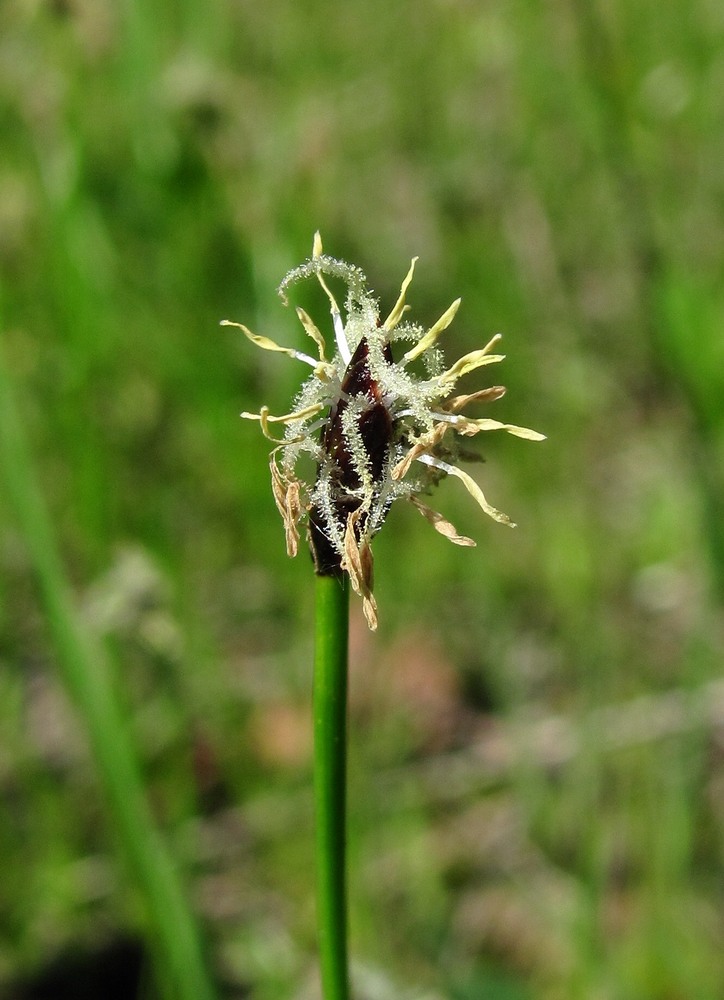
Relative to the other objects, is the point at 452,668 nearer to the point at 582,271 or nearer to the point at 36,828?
the point at 36,828

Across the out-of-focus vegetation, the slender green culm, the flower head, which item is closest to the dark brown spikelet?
the flower head

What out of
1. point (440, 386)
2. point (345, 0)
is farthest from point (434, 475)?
point (345, 0)

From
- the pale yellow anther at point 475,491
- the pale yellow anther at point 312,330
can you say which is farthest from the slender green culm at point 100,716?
the pale yellow anther at point 475,491

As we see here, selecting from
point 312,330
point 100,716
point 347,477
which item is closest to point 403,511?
point 100,716

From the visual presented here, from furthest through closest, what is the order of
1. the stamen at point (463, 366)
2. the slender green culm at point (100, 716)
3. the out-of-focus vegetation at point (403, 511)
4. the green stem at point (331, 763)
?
the out-of-focus vegetation at point (403, 511) < the slender green culm at point (100, 716) < the stamen at point (463, 366) < the green stem at point (331, 763)

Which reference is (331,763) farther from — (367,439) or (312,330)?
(312,330)

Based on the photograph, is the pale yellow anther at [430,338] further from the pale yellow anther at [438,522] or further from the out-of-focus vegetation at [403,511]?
the out-of-focus vegetation at [403,511]

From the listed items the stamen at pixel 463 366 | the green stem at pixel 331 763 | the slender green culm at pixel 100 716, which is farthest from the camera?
the slender green culm at pixel 100 716
